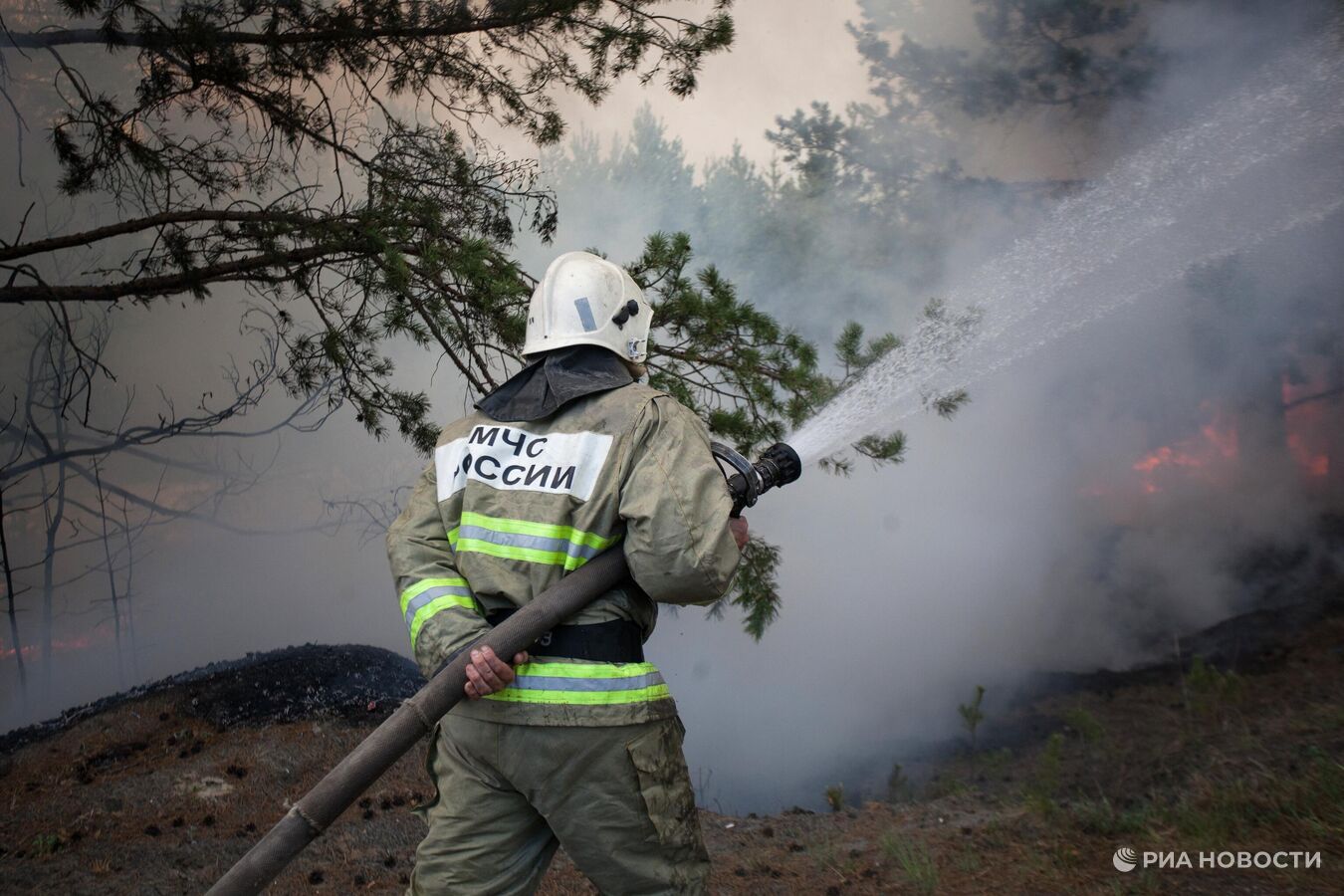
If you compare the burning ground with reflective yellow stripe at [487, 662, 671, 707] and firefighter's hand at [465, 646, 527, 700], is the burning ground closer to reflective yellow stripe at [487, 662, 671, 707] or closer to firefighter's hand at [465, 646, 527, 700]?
reflective yellow stripe at [487, 662, 671, 707]

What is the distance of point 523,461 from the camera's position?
2.30 meters

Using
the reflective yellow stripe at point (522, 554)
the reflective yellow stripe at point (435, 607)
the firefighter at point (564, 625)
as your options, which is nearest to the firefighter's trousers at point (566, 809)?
the firefighter at point (564, 625)

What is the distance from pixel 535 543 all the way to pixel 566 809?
0.61 metres

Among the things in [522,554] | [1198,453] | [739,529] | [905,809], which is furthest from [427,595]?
[1198,453]

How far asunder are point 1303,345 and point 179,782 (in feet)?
23.0

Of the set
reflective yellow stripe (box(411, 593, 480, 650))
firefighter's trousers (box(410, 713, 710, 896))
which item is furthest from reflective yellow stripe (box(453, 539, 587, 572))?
firefighter's trousers (box(410, 713, 710, 896))

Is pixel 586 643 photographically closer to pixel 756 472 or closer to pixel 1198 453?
pixel 756 472

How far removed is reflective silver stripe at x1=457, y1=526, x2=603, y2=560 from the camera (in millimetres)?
2230

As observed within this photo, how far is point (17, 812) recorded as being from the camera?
4.53m

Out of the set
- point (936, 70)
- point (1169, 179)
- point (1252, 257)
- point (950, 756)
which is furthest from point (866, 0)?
point (950, 756)

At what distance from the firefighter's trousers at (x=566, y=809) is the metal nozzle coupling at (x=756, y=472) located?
0.59m

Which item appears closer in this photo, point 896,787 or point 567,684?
point 567,684

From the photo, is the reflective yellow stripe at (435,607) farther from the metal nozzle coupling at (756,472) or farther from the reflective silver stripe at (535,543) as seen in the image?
the metal nozzle coupling at (756,472)

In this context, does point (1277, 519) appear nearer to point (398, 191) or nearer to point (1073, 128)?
point (1073, 128)
